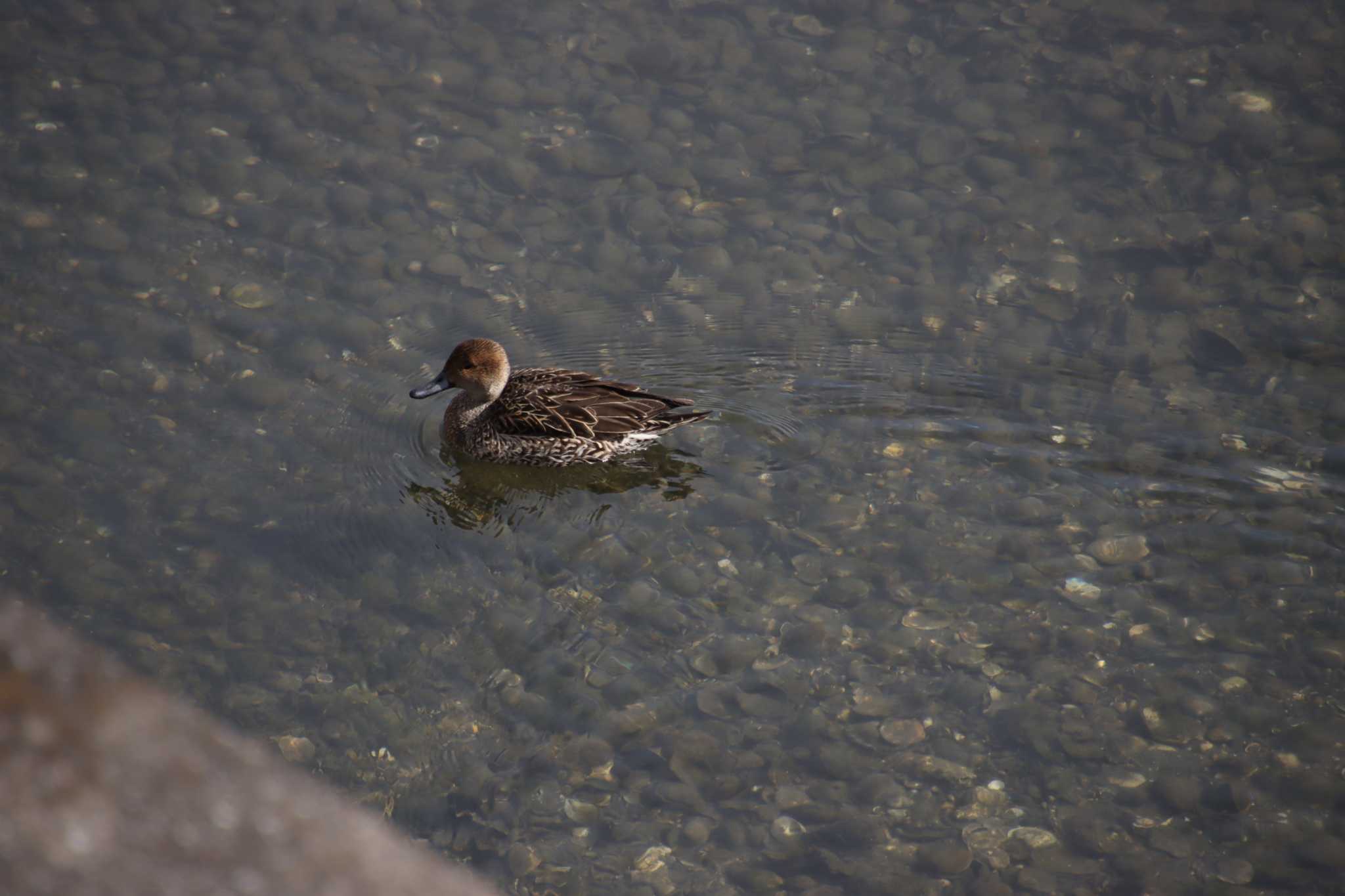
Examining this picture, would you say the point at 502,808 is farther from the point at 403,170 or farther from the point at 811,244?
the point at 403,170

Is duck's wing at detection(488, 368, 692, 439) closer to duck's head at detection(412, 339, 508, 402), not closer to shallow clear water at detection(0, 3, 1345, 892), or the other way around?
duck's head at detection(412, 339, 508, 402)

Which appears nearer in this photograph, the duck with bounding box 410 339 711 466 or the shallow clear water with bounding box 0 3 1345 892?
the shallow clear water with bounding box 0 3 1345 892

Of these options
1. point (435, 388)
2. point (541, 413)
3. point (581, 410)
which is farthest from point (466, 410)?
point (581, 410)

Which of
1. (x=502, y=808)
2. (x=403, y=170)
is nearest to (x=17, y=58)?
(x=403, y=170)

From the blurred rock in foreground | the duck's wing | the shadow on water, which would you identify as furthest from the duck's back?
the blurred rock in foreground

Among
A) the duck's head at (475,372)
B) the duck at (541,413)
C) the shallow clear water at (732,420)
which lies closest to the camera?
the shallow clear water at (732,420)

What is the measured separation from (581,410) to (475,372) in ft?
2.62

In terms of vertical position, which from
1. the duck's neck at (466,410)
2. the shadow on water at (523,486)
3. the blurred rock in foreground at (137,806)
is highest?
the blurred rock in foreground at (137,806)

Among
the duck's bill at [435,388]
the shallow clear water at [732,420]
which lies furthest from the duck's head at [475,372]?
the shallow clear water at [732,420]

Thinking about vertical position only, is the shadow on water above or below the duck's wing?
below

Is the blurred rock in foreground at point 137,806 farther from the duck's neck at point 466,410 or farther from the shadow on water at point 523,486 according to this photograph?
the duck's neck at point 466,410

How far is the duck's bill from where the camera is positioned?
319 inches

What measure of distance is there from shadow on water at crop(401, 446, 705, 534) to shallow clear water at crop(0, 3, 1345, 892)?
0.03 m

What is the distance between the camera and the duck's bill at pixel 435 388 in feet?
26.6
